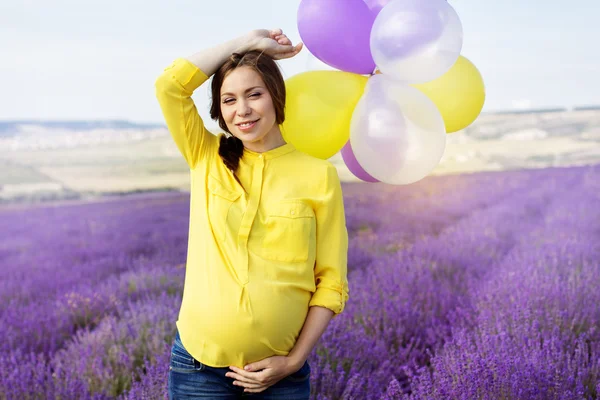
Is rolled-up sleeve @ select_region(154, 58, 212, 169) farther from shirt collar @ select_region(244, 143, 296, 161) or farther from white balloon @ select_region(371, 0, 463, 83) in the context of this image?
white balloon @ select_region(371, 0, 463, 83)

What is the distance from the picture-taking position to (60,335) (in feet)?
8.96

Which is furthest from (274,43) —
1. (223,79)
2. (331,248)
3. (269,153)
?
(331,248)

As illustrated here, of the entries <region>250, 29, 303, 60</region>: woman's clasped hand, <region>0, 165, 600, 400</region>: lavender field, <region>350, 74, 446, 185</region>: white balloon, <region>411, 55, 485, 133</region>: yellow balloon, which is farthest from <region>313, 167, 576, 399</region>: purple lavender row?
<region>250, 29, 303, 60</region>: woman's clasped hand

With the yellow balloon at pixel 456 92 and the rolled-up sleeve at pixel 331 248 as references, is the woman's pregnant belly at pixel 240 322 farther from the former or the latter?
the yellow balloon at pixel 456 92

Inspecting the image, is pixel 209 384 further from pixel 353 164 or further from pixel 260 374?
pixel 353 164

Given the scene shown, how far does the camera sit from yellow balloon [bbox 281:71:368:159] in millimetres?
1396

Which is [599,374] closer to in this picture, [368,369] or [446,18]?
[368,369]

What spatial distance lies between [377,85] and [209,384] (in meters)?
0.85

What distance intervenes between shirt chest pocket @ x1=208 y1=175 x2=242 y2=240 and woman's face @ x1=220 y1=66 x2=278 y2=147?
0.12m

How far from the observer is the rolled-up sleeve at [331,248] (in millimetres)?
1223

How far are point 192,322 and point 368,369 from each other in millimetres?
997

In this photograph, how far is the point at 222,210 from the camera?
121 centimetres

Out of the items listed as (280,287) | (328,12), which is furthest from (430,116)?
(280,287)

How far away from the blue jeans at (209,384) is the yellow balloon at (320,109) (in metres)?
0.57
